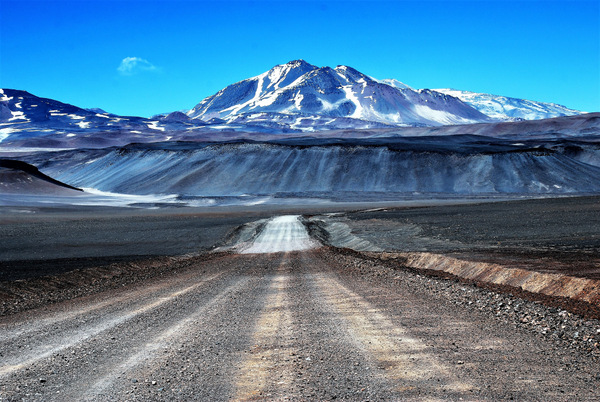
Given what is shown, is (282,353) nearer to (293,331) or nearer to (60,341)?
(293,331)

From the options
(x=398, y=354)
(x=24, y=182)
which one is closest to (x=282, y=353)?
(x=398, y=354)

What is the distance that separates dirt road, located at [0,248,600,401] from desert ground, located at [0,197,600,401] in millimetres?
27

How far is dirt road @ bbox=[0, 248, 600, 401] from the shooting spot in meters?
6.11

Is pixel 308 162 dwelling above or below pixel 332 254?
above

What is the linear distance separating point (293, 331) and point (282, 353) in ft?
4.61

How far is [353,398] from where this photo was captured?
19.0 feet

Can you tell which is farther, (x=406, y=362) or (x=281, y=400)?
(x=406, y=362)

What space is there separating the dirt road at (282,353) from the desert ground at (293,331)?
3cm

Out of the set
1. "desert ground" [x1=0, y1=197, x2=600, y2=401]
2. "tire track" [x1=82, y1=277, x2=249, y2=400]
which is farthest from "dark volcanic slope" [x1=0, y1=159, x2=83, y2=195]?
"tire track" [x1=82, y1=277, x2=249, y2=400]

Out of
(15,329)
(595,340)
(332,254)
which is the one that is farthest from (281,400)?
(332,254)

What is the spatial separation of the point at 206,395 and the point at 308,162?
321ft

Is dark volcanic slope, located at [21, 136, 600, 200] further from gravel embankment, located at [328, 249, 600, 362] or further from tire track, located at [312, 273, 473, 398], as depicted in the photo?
tire track, located at [312, 273, 473, 398]

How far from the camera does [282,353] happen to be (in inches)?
301

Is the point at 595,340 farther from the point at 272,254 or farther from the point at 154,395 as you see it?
the point at 272,254
